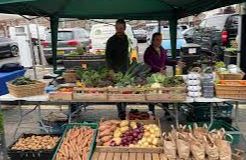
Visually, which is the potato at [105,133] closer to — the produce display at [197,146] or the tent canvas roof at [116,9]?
the produce display at [197,146]

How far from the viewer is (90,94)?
4918 millimetres

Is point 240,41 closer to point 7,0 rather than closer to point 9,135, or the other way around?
point 9,135

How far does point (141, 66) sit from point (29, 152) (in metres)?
2.15

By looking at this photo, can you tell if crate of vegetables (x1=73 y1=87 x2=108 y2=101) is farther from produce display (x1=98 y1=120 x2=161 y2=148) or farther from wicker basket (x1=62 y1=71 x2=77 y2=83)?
wicker basket (x1=62 y1=71 x2=77 y2=83)

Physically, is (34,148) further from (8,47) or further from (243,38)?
(8,47)

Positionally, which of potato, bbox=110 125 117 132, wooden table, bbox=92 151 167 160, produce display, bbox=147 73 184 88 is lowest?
wooden table, bbox=92 151 167 160

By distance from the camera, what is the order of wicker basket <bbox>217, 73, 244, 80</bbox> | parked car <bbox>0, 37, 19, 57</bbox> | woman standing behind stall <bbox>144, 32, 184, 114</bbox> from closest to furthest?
wicker basket <bbox>217, 73, 244, 80</bbox> < woman standing behind stall <bbox>144, 32, 184, 114</bbox> < parked car <bbox>0, 37, 19, 57</bbox>

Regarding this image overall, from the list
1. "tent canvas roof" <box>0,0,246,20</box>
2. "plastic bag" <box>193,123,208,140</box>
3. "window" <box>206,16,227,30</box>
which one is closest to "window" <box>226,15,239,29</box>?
"window" <box>206,16,227,30</box>

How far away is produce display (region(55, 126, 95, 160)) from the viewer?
455 centimetres

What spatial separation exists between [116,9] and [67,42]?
820 cm

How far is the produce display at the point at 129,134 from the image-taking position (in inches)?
183

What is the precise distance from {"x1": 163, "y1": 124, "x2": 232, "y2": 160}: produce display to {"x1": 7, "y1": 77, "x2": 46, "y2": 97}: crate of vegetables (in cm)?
202

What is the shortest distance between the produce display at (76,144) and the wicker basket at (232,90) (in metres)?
1.80

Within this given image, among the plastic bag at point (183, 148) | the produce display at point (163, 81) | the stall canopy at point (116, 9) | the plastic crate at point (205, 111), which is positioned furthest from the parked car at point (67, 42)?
the plastic bag at point (183, 148)
